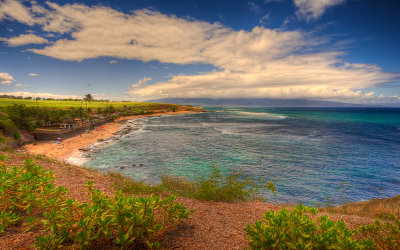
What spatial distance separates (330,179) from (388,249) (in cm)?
1924

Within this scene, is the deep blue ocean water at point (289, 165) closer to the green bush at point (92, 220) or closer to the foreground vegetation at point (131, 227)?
the foreground vegetation at point (131, 227)

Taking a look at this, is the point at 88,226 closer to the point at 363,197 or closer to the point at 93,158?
the point at 363,197

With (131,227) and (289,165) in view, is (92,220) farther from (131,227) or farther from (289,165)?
(289,165)

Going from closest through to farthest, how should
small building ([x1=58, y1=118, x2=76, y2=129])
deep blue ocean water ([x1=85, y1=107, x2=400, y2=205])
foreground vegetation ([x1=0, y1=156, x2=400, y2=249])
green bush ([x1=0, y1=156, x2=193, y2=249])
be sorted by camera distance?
foreground vegetation ([x1=0, y1=156, x2=400, y2=249]) < green bush ([x1=0, y1=156, x2=193, y2=249]) < deep blue ocean water ([x1=85, y1=107, x2=400, y2=205]) < small building ([x1=58, y1=118, x2=76, y2=129])

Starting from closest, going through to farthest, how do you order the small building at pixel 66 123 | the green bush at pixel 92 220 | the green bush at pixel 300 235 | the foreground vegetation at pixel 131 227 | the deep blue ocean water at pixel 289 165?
the green bush at pixel 300 235 → the foreground vegetation at pixel 131 227 → the green bush at pixel 92 220 → the deep blue ocean water at pixel 289 165 → the small building at pixel 66 123

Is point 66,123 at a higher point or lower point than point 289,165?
higher

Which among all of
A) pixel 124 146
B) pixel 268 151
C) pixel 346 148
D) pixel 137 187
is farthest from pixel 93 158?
pixel 346 148

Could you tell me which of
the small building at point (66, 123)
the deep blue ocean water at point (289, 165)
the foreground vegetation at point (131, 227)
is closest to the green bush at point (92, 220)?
the foreground vegetation at point (131, 227)

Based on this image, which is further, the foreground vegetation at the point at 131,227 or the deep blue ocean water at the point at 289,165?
the deep blue ocean water at the point at 289,165

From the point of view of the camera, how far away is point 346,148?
3484 centimetres

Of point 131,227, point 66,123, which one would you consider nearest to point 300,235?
point 131,227

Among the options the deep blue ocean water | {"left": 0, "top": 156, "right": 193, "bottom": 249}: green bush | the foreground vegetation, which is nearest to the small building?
the deep blue ocean water

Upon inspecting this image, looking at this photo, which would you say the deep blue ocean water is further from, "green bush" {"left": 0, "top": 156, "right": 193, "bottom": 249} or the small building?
the small building

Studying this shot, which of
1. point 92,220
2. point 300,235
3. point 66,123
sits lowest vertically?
point 66,123
